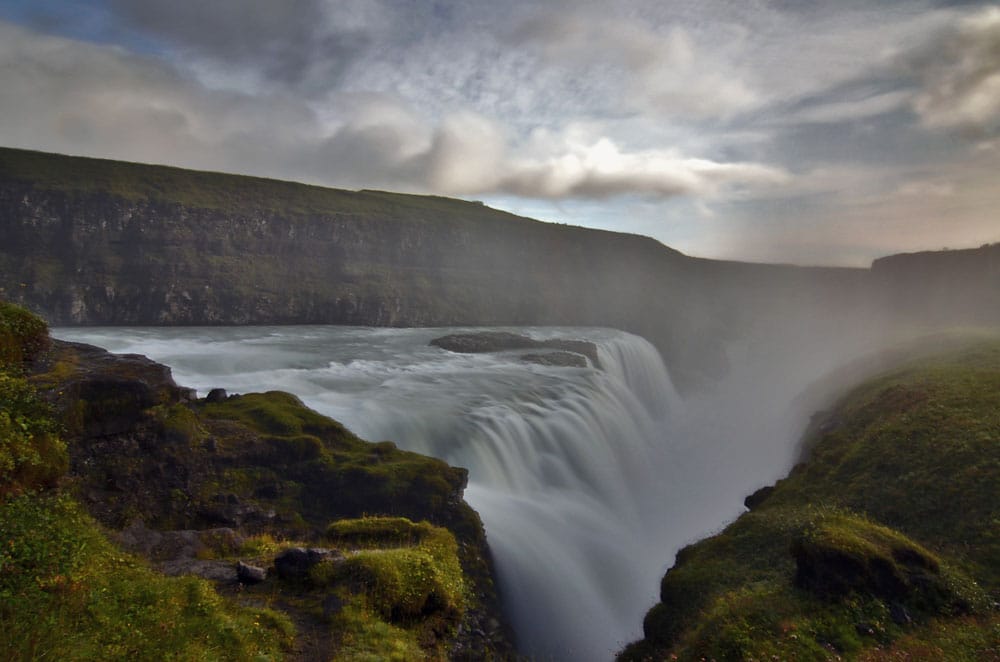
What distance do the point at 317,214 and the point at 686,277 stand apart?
106877mm

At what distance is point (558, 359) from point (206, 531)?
1797 inches

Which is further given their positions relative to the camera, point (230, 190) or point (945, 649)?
point (230, 190)

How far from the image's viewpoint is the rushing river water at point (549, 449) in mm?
20328

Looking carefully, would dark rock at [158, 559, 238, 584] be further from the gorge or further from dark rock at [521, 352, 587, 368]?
dark rock at [521, 352, 587, 368]

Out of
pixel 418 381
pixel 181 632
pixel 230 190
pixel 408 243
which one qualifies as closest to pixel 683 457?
pixel 418 381

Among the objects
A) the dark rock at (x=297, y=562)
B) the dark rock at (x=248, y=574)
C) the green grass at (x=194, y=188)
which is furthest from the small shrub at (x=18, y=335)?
the green grass at (x=194, y=188)

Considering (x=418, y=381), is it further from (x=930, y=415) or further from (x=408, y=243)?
(x=408, y=243)

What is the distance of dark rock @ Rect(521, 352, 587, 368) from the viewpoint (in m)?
55.5

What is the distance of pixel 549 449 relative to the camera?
3188 centimetres

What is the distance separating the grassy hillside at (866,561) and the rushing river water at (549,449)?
14.0 ft

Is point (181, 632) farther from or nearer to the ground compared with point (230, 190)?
nearer to the ground

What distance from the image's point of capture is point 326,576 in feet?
36.2

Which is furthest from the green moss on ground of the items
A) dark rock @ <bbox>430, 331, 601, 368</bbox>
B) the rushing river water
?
dark rock @ <bbox>430, 331, 601, 368</bbox>

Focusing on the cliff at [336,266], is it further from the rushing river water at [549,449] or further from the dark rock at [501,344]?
the dark rock at [501,344]
